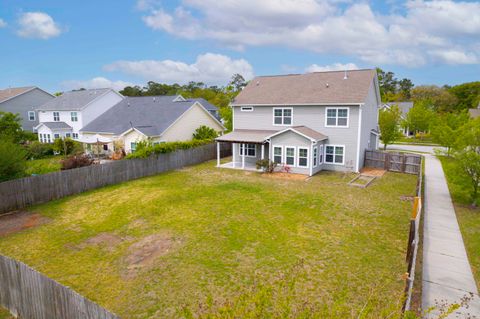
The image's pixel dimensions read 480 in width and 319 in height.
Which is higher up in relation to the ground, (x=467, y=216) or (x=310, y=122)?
(x=310, y=122)

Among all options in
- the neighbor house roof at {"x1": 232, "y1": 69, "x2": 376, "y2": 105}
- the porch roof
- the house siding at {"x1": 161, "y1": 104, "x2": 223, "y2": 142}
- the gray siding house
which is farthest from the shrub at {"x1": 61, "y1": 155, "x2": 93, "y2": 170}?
the gray siding house

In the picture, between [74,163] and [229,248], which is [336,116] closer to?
[229,248]

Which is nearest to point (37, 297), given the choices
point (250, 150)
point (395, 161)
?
point (250, 150)

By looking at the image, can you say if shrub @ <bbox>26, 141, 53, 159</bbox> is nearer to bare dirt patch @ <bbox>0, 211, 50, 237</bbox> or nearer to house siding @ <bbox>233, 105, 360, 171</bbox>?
bare dirt patch @ <bbox>0, 211, 50, 237</bbox>

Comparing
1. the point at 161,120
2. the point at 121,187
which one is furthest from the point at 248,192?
the point at 161,120

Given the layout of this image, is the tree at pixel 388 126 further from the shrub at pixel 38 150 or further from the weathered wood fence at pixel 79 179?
the shrub at pixel 38 150

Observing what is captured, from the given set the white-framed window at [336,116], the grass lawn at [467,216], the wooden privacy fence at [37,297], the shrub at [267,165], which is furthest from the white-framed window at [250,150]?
the wooden privacy fence at [37,297]

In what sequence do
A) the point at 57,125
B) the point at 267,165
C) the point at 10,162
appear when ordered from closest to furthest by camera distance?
the point at 10,162 → the point at 267,165 → the point at 57,125
